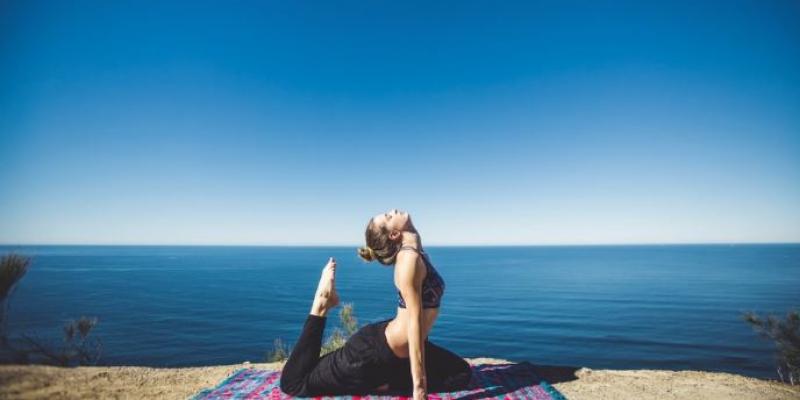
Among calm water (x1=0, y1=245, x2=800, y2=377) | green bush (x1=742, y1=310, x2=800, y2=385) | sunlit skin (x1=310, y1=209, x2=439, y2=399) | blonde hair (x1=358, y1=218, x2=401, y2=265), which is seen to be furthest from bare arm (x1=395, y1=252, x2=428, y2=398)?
green bush (x1=742, y1=310, x2=800, y2=385)

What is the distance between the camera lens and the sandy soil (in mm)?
5309

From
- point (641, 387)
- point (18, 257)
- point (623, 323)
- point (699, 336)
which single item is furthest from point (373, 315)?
point (18, 257)

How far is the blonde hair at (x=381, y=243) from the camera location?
4141 millimetres

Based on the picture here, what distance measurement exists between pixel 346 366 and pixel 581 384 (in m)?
3.88

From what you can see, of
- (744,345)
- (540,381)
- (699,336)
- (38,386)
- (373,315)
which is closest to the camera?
(38,386)

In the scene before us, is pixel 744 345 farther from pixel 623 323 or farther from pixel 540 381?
pixel 540 381

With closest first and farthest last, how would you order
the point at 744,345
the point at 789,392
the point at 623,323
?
the point at 789,392
the point at 744,345
the point at 623,323

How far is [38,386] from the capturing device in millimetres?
3092

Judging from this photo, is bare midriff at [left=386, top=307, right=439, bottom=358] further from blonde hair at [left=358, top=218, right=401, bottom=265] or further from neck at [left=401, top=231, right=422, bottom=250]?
neck at [left=401, top=231, right=422, bottom=250]

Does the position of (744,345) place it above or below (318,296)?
below

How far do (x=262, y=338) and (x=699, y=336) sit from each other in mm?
26410

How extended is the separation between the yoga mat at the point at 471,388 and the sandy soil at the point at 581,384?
0.51 m

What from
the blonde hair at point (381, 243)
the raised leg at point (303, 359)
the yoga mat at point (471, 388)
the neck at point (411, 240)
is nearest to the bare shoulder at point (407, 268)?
the neck at point (411, 240)

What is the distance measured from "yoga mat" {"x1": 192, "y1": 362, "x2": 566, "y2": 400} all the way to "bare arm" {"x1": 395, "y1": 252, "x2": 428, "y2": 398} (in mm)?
872
